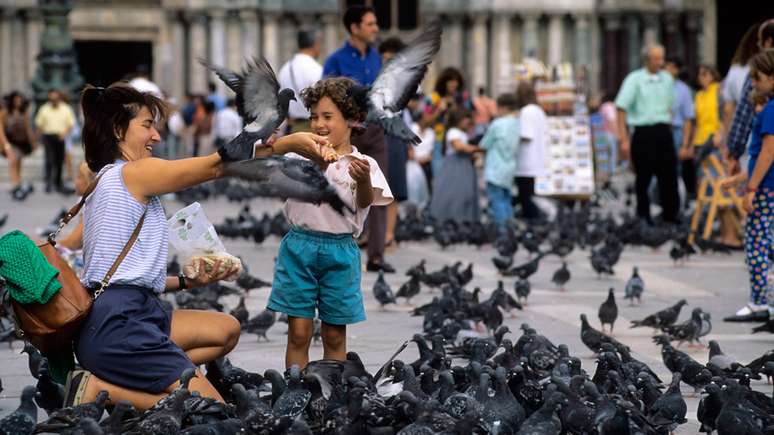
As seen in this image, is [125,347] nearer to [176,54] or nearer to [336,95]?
[336,95]

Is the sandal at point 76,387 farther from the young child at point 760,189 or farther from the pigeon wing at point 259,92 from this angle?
the young child at point 760,189

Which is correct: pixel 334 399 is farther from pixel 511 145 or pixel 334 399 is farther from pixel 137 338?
pixel 511 145

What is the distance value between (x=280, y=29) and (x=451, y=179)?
16.0 metres

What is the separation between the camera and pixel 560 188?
18.2 m

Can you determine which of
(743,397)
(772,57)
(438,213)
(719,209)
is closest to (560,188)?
(438,213)

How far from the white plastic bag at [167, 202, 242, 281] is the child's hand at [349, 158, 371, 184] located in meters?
0.60

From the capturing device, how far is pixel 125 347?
5824 mm

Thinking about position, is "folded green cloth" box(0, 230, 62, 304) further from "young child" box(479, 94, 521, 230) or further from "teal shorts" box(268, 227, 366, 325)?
"young child" box(479, 94, 521, 230)

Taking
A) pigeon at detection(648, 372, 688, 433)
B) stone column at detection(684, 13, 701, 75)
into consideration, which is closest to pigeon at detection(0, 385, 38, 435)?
pigeon at detection(648, 372, 688, 433)

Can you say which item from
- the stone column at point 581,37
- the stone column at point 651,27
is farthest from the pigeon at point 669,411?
the stone column at point 651,27

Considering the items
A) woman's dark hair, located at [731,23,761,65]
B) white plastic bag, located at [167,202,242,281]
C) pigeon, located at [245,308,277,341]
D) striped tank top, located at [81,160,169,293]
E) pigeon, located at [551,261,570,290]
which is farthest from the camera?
pigeon, located at [551,261,570,290]

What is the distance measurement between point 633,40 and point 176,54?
932 cm

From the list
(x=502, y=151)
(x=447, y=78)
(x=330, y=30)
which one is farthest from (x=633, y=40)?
(x=502, y=151)

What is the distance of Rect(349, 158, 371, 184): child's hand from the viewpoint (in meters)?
6.25
